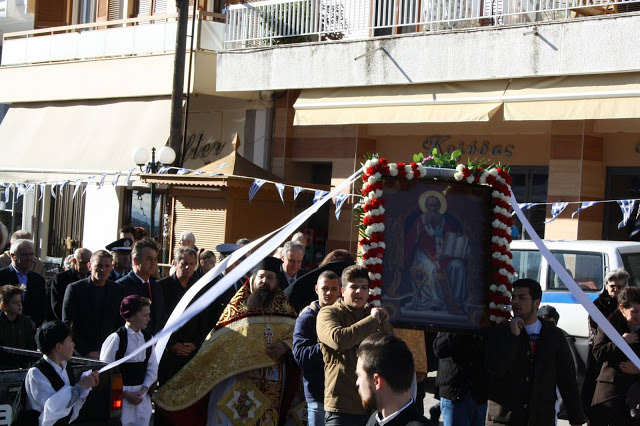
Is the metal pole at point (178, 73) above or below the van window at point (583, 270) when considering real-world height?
above

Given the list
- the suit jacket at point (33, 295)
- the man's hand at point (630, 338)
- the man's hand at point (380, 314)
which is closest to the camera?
the man's hand at point (380, 314)

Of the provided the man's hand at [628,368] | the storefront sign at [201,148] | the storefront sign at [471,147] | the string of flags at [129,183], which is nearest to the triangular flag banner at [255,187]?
the string of flags at [129,183]

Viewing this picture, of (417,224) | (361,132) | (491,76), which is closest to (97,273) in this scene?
(417,224)

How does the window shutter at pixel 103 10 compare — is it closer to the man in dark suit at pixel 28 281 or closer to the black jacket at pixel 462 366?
the man in dark suit at pixel 28 281

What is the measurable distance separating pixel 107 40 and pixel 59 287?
13402 millimetres

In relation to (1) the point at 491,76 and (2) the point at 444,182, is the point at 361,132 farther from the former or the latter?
(2) the point at 444,182

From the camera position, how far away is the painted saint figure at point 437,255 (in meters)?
6.30

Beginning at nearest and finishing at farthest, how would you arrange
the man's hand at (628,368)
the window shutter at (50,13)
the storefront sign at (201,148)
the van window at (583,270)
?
the man's hand at (628,368) → the van window at (583,270) → the storefront sign at (201,148) → the window shutter at (50,13)

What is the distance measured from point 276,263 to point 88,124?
1609 centimetres

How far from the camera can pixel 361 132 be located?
18719 millimetres

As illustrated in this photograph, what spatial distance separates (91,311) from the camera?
29.6 ft

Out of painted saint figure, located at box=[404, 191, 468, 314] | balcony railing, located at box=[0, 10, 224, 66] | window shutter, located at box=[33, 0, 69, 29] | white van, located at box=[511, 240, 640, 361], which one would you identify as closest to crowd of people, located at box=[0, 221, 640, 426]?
painted saint figure, located at box=[404, 191, 468, 314]

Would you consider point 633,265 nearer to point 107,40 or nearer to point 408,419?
point 408,419

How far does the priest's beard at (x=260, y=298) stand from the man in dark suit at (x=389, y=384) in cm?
339
